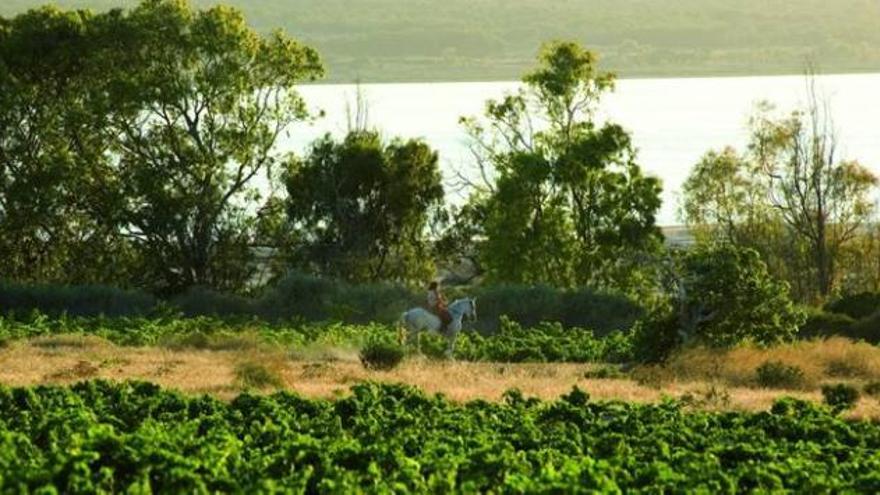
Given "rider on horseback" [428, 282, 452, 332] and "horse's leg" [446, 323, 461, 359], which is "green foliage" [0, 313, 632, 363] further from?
"rider on horseback" [428, 282, 452, 332]

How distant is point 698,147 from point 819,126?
54021 mm

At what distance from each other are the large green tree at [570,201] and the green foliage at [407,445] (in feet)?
116

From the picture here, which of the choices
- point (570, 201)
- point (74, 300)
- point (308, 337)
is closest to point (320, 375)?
point (308, 337)

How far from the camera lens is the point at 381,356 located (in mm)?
35438

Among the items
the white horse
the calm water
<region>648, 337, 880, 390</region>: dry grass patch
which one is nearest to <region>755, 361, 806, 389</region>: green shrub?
<region>648, 337, 880, 390</region>: dry grass patch

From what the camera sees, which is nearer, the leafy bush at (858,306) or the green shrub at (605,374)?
the green shrub at (605,374)

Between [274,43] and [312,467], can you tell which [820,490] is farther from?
[274,43]

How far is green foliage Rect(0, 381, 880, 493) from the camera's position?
17453 millimetres

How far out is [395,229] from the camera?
207 ft

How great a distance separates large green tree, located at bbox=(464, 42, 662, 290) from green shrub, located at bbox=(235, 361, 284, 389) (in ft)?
101

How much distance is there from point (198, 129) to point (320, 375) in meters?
31.2

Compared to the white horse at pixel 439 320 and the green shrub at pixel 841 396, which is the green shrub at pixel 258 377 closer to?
the white horse at pixel 439 320

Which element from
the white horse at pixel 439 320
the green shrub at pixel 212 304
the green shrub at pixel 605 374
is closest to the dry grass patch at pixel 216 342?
the white horse at pixel 439 320

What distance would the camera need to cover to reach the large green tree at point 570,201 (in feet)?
206
